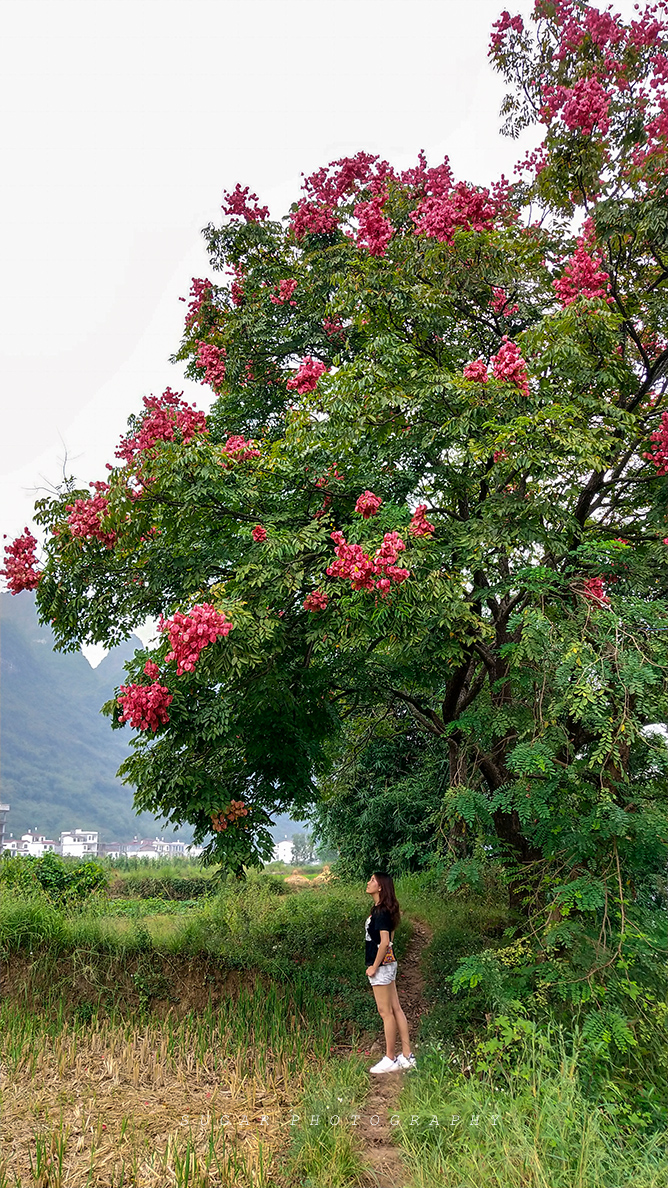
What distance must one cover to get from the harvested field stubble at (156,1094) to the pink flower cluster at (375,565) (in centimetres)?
310

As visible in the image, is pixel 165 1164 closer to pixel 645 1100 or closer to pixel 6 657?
pixel 645 1100

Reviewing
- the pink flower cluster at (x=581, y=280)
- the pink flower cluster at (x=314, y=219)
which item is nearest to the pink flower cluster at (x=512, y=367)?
the pink flower cluster at (x=581, y=280)

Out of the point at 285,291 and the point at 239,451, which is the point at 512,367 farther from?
the point at 285,291

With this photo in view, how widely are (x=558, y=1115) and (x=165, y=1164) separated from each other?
2.08 m

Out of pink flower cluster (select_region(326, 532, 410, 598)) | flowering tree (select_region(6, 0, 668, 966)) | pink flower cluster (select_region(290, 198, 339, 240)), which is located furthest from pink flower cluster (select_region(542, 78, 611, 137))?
pink flower cluster (select_region(326, 532, 410, 598))

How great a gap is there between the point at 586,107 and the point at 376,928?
6632 millimetres

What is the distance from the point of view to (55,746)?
9119 cm

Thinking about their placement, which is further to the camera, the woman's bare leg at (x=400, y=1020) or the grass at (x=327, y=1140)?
the woman's bare leg at (x=400, y=1020)

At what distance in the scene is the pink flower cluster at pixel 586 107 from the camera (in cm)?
581

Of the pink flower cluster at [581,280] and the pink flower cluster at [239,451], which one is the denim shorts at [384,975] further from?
the pink flower cluster at [581,280]

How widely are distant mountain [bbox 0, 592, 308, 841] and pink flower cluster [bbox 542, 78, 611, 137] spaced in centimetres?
6386

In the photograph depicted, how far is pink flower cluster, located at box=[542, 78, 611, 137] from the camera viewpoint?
5.81 meters

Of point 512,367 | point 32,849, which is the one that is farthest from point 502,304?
point 32,849

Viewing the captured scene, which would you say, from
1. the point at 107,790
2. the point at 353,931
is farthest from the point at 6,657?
the point at 353,931
